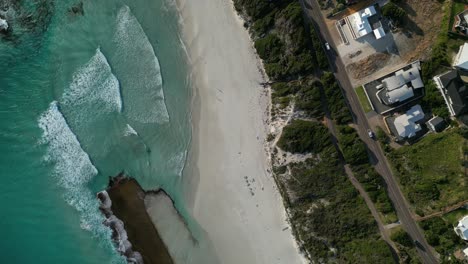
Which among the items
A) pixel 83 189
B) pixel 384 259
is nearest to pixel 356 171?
pixel 384 259

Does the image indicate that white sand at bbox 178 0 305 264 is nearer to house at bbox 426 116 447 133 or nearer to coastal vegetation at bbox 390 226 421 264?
coastal vegetation at bbox 390 226 421 264

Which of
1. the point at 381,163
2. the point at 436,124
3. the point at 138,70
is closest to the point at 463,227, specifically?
the point at 381,163

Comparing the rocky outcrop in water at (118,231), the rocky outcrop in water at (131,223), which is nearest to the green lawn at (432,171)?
the rocky outcrop in water at (131,223)

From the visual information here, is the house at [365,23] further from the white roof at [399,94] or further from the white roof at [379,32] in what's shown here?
the white roof at [399,94]

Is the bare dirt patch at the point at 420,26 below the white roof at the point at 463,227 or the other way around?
the other way around

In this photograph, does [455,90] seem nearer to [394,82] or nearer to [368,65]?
[394,82]

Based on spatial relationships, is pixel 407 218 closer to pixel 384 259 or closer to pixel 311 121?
pixel 384 259
